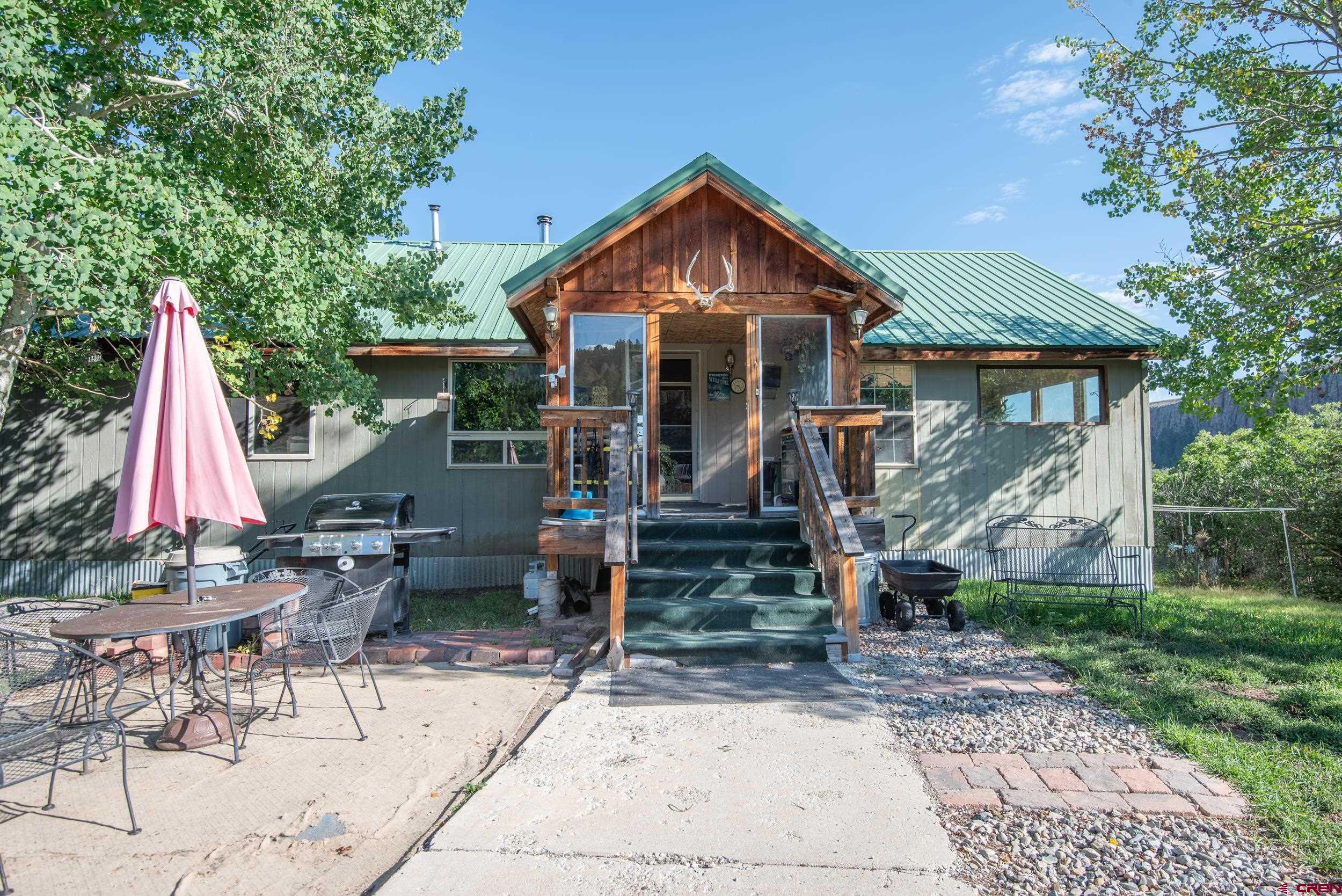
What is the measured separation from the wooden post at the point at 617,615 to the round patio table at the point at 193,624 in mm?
2063

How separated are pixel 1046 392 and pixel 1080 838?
830 cm

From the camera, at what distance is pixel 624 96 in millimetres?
12250

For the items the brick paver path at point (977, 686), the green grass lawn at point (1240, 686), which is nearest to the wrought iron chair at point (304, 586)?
the brick paver path at point (977, 686)

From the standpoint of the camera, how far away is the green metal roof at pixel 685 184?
22.2ft

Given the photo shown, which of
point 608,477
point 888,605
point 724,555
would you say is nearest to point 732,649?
point 724,555

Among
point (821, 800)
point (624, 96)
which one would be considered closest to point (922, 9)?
point (624, 96)

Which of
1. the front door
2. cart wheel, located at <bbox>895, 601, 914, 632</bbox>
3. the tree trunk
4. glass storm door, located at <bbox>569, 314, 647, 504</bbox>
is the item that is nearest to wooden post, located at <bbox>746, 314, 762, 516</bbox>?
glass storm door, located at <bbox>569, 314, 647, 504</bbox>

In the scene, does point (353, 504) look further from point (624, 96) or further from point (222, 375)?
point (624, 96)

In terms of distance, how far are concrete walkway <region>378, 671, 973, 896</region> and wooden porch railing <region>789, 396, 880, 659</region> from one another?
1388 mm

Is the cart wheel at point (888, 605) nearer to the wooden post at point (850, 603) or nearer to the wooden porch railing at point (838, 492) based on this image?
the wooden porch railing at point (838, 492)

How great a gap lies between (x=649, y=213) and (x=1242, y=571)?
10.6 meters

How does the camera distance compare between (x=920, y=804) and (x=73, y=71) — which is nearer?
(x=920, y=804)

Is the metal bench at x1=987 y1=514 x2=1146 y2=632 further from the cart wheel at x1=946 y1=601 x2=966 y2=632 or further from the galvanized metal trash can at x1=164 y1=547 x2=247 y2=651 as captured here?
→ the galvanized metal trash can at x1=164 y1=547 x2=247 y2=651

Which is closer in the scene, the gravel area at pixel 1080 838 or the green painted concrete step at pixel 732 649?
the gravel area at pixel 1080 838
